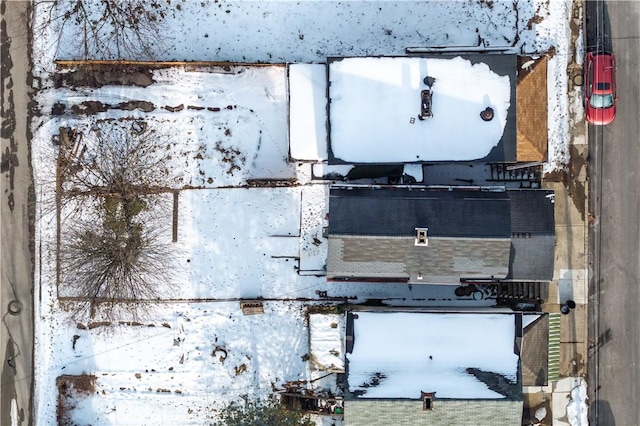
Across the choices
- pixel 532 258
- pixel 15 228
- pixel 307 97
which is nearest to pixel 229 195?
pixel 307 97

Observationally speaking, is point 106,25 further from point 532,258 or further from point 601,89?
point 601,89

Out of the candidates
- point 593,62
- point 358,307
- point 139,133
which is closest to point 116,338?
point 139,133

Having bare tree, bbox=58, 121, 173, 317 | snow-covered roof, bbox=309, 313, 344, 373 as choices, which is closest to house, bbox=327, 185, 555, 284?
snow-covered roof, bbox=309, 313, 344, 373

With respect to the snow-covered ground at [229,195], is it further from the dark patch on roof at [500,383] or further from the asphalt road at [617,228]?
the dark patch on roof at [500,383]

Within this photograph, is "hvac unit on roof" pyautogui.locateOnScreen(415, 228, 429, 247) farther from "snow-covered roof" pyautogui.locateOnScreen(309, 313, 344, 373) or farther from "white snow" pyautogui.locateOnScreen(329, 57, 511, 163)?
"snow-covered roof" pyautogui.locateOnScreen(309, 313, 344, 373)

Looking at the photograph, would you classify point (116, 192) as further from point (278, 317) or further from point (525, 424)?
point (525, 424)

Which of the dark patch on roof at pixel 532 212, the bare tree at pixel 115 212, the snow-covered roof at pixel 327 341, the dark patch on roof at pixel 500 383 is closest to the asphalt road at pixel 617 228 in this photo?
the dark patch on roof at pixel 532 212
